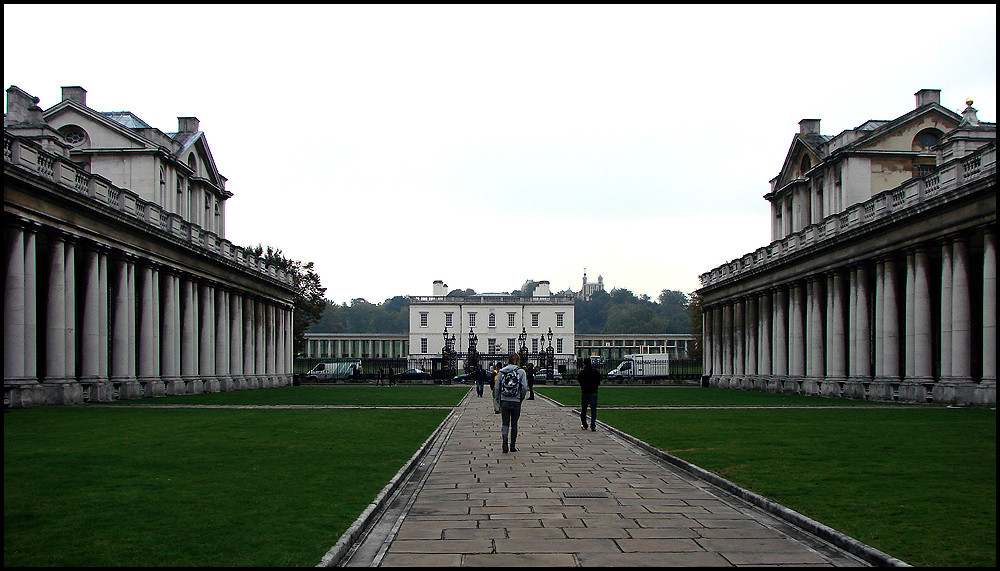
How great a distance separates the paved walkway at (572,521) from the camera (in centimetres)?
877

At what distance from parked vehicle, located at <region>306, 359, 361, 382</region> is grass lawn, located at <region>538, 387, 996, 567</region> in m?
57.5

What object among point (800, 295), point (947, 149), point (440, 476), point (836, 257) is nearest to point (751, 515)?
point (440, 476)

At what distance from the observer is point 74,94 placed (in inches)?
2095

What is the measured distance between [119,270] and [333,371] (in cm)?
4953

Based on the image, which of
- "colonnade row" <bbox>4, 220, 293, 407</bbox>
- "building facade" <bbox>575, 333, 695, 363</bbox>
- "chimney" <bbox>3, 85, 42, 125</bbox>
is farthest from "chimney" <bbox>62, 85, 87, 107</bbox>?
"building facade" <bbox>575, 333, 695, 363</bbox>

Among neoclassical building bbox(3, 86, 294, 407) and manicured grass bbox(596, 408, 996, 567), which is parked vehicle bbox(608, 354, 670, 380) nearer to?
neoclassical building bbox(3, 86, 294, 407)

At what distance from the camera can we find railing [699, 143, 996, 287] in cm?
3353

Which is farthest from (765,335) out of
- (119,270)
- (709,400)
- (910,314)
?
(119,270)

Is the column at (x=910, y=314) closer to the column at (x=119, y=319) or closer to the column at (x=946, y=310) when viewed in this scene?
the column at (x=946, y=310)

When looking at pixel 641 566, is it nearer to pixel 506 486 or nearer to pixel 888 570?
pixel 888 570

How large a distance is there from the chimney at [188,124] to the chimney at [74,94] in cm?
1011

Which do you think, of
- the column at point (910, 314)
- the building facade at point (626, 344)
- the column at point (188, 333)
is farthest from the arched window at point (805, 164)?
the building facade at point (626, 344)

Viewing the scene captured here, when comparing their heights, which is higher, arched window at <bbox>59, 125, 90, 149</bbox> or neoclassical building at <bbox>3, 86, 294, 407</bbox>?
→ arched window at <bbox>59, 125, 90, 149</bbox>

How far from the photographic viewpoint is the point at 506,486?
13508 mm
